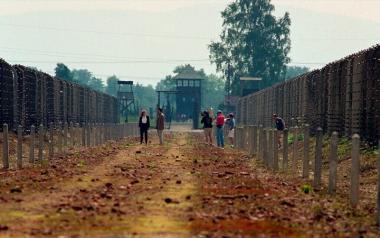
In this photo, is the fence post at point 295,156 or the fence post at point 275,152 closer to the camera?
the fence post at point 295,156

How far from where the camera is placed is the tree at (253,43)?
9781 cm

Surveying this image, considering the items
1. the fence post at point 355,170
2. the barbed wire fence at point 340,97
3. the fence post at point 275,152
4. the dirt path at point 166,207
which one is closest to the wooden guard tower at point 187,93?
the barbed wire fence at point 340,97

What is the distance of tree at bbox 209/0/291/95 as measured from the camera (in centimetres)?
9781

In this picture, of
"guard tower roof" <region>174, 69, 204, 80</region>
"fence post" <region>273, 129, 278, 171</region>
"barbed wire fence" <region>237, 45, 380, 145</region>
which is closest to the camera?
"fence post" <region>273, 129, 278, 171</region>

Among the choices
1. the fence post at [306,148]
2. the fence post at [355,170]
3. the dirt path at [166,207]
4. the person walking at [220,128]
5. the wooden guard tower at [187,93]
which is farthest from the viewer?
the wooden guard tower at [187,93]

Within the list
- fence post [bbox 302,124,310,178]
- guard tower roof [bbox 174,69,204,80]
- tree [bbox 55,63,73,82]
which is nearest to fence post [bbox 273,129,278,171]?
fence post [bbox 302,124,310,178]

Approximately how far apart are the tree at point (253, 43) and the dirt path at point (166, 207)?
7893cm

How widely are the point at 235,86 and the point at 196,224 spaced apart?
292 feet

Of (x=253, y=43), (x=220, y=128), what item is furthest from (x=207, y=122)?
(x=253, y=43)

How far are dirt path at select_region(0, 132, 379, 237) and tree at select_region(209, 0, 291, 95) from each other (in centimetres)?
7893

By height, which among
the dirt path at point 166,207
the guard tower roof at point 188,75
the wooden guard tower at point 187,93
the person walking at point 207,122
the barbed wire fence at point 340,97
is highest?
the guard tower roof at point 188,75

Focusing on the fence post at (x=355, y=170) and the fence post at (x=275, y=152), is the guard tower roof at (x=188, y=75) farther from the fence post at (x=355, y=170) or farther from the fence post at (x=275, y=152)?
the fence post at (x=355, y=170)

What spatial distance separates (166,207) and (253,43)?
285 feet

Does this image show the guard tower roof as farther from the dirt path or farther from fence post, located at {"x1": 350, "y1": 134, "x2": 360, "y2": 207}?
fence post, located at {"x1": 350, "y1": 134, "x2": 360, "y2": 207}
